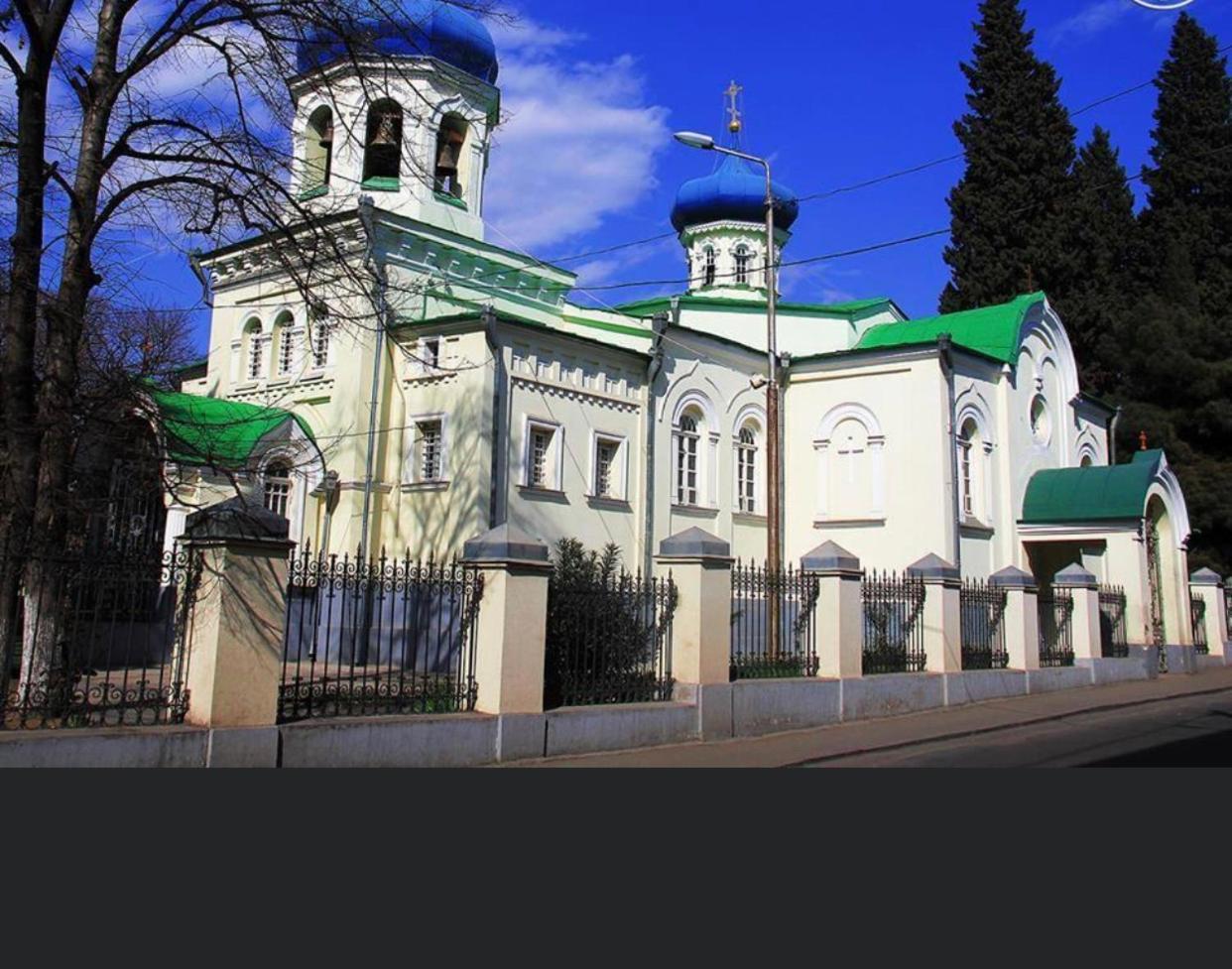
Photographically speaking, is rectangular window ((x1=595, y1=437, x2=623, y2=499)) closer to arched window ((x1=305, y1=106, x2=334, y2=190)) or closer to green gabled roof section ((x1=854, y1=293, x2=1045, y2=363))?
green gabled roof section ((x1=854, y1=293, x2=1045, y2=363))

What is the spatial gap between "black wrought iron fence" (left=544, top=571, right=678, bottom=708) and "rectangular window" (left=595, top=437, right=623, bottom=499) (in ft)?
28.1

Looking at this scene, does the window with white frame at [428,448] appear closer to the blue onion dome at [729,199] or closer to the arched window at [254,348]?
the arched window at [254,348]

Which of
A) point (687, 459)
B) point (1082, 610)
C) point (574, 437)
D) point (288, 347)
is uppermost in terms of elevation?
point (288, 347)

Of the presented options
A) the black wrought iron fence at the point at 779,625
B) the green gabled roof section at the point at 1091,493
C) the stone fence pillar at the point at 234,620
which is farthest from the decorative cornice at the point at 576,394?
the stone fence pillar at the point at 234,620

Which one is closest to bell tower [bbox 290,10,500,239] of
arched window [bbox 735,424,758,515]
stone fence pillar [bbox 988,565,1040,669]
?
arched window [bbox 735,424,758,515]

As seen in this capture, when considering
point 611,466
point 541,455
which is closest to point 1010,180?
point 611,466

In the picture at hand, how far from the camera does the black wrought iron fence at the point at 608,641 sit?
11.2 meters

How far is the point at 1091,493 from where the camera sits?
77.6ft

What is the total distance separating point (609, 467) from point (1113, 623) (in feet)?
36.3

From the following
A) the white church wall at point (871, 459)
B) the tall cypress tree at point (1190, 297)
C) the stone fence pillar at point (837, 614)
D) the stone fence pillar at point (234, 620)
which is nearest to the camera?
the stone fence pillar at point (234, 620)

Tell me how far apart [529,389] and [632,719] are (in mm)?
9243

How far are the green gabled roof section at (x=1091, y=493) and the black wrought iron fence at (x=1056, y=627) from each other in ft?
12.8

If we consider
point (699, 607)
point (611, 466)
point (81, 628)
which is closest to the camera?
point (81, 628)

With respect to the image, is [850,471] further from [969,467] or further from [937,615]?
[937,615]
